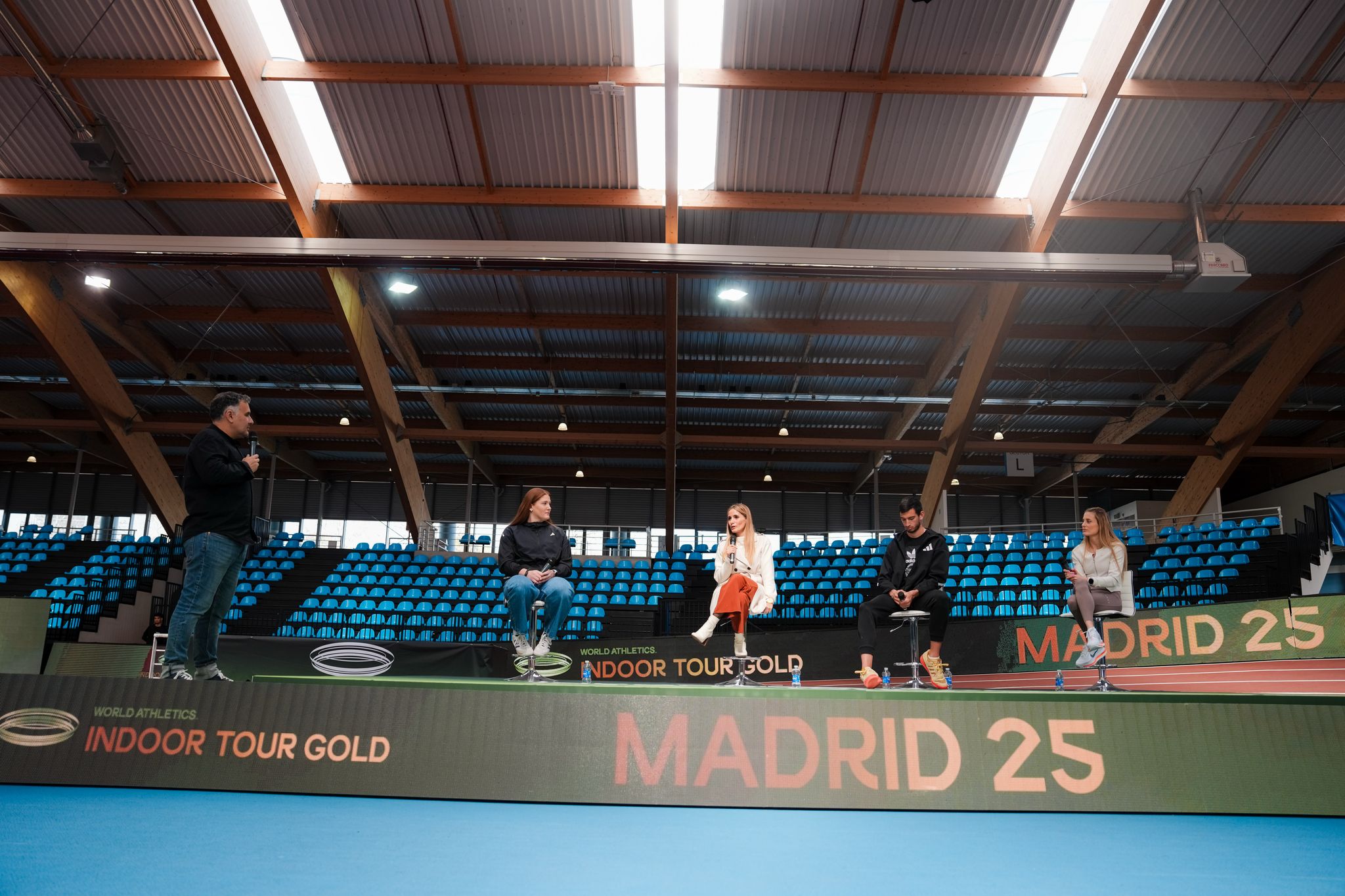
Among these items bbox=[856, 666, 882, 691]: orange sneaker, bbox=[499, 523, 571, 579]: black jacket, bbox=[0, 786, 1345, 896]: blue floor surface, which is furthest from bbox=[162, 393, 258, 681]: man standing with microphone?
bbox=[856, 666, 882, 691]: orange sneaker

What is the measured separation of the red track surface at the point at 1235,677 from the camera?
24.8 feet

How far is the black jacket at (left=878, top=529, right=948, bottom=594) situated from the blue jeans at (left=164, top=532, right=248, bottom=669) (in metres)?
3.85

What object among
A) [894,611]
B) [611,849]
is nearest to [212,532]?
[611,849]

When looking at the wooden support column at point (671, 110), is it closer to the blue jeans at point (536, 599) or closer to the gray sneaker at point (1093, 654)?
the blue jeans at point (536, 599)

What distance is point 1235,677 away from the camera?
25.3 ft

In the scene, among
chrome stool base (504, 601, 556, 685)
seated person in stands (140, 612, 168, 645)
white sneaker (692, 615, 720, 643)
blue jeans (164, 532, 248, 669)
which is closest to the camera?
blue jeans (164, 532, 248, 669)

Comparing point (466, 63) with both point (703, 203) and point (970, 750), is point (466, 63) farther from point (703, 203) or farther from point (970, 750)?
point (970, 750)

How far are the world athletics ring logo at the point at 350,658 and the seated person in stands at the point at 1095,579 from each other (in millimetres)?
8495

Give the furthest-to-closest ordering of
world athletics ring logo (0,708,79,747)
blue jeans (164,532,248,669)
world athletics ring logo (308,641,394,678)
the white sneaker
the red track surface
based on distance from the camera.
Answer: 1. world athletics ring logo (308,641,394,678)
2. the red track surface
3. the white sneaker
4. blue jeans (164,532,248,669)
5. world athletics ring logo (0,708,79,747)

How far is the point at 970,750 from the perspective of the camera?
332 cm

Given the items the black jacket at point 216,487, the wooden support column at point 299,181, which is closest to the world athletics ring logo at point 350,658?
the wooden support column at point 299,181

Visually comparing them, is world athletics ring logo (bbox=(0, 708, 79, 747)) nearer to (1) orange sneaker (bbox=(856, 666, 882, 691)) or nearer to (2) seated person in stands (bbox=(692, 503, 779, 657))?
(2) seated person in stands (bbox=(692, 503, 779, 657))

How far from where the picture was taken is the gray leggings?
5.02m

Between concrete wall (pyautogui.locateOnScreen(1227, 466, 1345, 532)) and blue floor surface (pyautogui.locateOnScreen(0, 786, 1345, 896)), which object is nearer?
blue floor surface (pyautogui.locateOnScreen(0, 786, 1345, 896))
